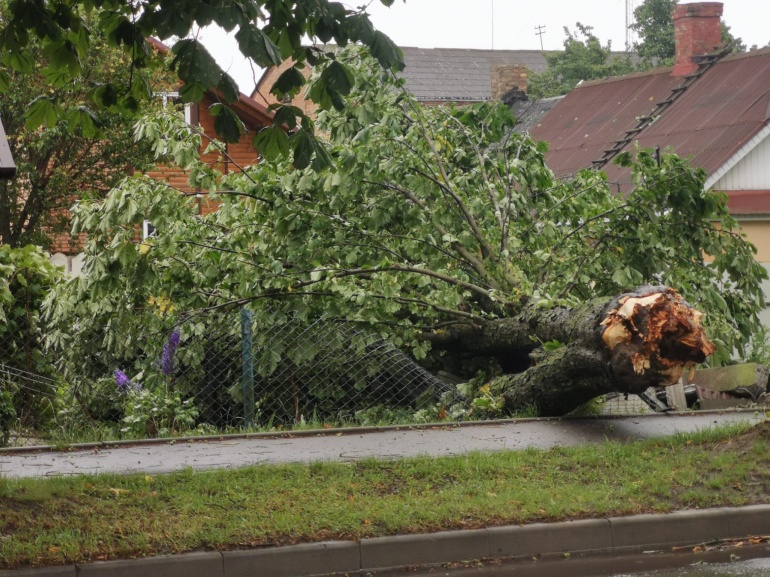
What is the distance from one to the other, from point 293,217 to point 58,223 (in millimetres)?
14007

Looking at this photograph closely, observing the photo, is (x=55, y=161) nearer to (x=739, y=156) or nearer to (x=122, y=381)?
(x=739, y=156)

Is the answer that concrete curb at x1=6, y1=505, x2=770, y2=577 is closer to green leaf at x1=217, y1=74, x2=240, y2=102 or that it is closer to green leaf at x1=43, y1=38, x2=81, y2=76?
green leaf at x1=217, y1=74, x2=240, y2=102

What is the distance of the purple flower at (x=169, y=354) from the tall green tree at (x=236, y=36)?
4185 mm

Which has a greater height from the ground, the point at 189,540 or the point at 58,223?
the point at 58,223

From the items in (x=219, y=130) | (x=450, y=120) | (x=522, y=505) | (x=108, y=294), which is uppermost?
(x=450, y=120)

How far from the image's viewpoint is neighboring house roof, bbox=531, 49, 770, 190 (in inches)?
998

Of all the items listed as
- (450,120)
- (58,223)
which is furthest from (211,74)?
(58,223)

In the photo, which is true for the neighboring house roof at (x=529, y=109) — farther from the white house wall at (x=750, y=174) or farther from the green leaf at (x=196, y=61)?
the green leaf at (x=196, y=61)

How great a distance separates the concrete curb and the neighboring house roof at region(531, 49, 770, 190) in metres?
16.3

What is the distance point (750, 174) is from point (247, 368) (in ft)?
52.2

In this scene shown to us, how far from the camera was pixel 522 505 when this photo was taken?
731 centimetres

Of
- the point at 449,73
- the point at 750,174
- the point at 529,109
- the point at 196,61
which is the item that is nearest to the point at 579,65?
the point at 449,73

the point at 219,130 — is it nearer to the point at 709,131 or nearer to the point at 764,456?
the point at 764,456

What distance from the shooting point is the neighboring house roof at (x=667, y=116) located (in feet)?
83.2
